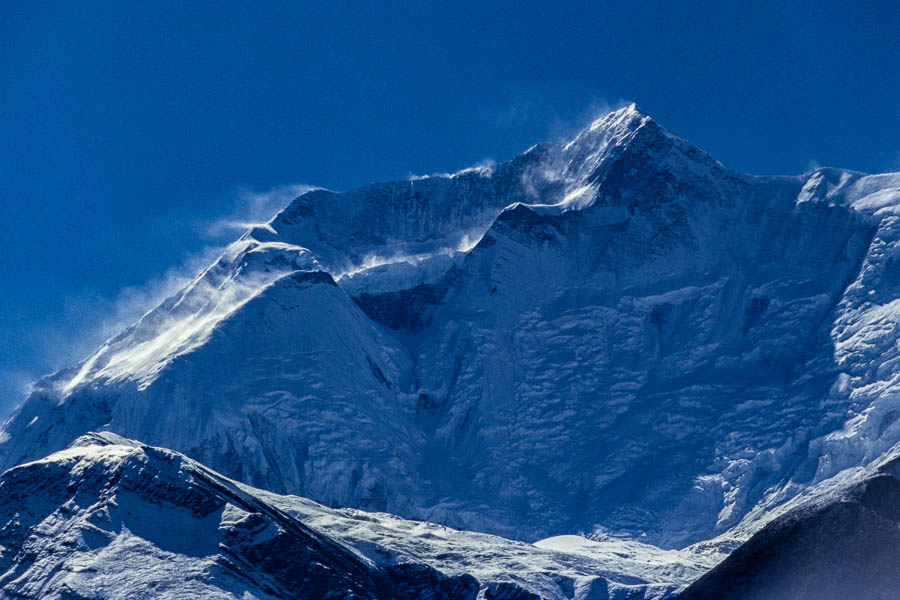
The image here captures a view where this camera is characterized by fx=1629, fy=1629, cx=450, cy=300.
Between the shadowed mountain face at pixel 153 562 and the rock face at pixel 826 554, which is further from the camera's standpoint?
the shadowed mountain face at pixel 153 562

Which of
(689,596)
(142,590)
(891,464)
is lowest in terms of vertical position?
(689,596)

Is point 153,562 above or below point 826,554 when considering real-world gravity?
above

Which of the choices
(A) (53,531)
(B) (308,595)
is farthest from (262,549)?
(A) (53,531)

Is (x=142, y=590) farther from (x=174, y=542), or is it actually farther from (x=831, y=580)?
(x=831, y=580)

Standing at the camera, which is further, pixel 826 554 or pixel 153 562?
pixel 153 562

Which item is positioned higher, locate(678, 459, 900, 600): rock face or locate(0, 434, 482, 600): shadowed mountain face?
locate(0, 434, 482, 600): shadowed mountain face

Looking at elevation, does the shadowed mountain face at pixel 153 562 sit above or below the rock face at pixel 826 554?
above

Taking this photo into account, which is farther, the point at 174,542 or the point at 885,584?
the point at 174,542

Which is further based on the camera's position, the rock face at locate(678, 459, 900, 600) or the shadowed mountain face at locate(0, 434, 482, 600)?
the shadowed mountain face at locate(0, 434, 482, 600)
